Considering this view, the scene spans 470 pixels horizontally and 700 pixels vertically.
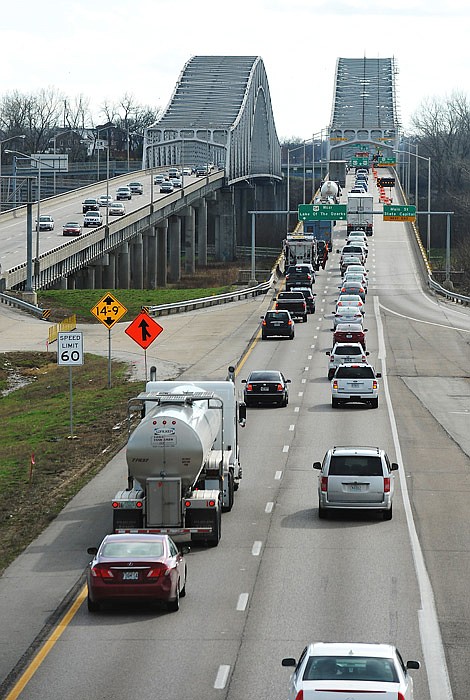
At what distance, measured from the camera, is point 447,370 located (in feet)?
194

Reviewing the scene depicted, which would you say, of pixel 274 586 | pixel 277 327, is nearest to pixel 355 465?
pixel 274 586

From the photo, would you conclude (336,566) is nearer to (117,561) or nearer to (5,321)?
(117,561)

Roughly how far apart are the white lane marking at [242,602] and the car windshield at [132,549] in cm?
166

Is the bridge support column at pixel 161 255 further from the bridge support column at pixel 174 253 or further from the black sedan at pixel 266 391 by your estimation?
the black sedan at pixel 266 391

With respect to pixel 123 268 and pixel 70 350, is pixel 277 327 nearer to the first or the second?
pixel 70 350

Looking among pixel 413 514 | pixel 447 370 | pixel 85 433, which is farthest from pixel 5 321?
pixel 413 514

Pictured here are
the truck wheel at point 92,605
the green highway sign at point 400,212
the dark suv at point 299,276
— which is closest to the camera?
the truck wheel at point 92,605

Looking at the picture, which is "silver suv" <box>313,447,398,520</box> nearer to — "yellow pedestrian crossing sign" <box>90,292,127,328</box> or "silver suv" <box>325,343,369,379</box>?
"yellow pedestrian crossing sign" <box>90,292,127,328</box>

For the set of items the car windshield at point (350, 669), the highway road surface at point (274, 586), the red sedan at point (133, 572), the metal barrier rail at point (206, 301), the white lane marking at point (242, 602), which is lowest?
the white lane marking at point (242, 602)

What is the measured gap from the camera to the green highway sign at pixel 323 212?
→ 4727 inches

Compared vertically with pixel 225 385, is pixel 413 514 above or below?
below

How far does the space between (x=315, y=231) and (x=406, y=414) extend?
93666mm

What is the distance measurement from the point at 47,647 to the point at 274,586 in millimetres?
4923

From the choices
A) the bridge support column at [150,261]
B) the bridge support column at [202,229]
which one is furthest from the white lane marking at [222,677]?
the bridge support column at [202,229]
